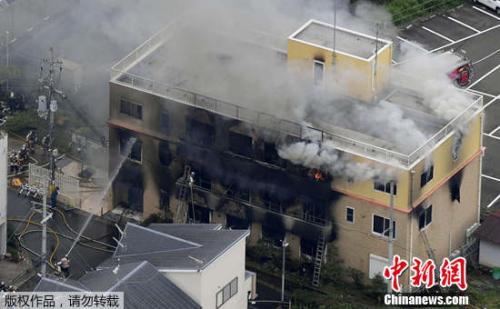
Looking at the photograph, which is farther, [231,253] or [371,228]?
[371,228]

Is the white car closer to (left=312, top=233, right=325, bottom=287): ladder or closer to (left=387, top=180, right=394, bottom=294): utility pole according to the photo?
(left=312, top=233, right=325, bottom=287): ladder

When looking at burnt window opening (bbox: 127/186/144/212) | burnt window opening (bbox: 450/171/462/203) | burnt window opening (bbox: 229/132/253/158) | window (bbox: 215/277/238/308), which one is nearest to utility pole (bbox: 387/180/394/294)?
burnt window opening (bbox: 450/171/462/203)

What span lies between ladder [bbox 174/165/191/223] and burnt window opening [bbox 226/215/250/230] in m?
2.00

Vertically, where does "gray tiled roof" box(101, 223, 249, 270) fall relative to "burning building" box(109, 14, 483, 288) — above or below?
below

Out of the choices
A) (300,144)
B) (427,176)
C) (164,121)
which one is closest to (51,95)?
(164,121)

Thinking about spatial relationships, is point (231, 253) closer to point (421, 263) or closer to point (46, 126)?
point (421, 263)

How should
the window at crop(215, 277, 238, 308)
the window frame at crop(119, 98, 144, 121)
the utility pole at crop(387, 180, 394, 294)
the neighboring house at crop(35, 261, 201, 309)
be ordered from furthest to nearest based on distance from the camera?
the window frame at crop(119, 98, 144, 121) → the utility pole at crop(387, 180, 394, 294) → the window at crop(215, 277, 238, 308) → the neighboring house at crop(35, 261, 201, 309)

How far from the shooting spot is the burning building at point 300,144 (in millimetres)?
75812

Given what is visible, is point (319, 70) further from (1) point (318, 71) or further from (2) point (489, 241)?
(2) point (489, 241)

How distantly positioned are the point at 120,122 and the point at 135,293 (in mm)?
15314

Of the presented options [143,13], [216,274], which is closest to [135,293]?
[216,274]

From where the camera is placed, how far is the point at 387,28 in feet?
306

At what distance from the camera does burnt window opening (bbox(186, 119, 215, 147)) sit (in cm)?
7888

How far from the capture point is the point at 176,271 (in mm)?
69062
